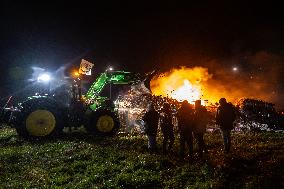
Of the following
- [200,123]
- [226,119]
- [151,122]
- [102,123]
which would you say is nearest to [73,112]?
[102,123]

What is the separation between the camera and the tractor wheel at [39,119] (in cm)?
1662

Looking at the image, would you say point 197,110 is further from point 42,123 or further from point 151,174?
point 42,123

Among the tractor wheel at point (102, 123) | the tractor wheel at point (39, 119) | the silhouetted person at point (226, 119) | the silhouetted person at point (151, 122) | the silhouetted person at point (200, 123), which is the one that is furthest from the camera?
the tractor wheel at point (102, 123)

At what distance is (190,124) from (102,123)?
7.04 m

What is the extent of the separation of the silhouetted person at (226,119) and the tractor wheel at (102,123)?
A: 700 centimetres

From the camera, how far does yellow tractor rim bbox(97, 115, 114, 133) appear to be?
1870cm

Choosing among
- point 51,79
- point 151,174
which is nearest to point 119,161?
point 151,174

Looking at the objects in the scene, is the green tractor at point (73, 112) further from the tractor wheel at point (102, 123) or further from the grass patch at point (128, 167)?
the grass patch at point (128, 167)

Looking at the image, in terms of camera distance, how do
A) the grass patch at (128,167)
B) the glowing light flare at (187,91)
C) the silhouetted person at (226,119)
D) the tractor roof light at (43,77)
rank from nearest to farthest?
the grass patch at (128,167) < the silhouetted person at (226,119) < the tractor roof light at (43,77) < the glowing light flare at (187,91)

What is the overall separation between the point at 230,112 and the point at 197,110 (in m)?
1.60

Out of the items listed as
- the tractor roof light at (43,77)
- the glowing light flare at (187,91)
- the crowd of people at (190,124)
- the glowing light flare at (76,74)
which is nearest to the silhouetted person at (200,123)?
the crowd of people at (190,124)

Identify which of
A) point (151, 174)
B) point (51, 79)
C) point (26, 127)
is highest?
point (51, 79)

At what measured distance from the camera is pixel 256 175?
32.9ft

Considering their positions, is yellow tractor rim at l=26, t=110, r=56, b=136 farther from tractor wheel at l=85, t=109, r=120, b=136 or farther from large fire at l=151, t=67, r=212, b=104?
large fire at l=151, t=67, r=212, b=104
